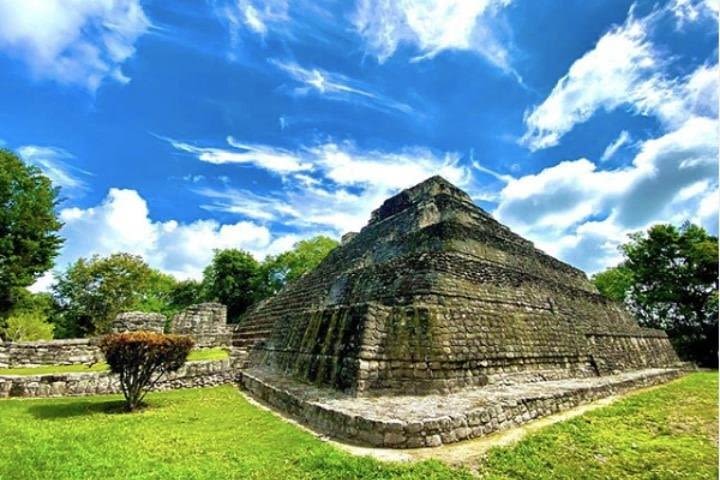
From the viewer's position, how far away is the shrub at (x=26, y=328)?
18656 mm

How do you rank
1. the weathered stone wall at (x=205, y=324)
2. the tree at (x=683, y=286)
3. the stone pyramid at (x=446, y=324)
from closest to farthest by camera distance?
1. the stone pyramid at (x=446, y=324)
2. the weathered stone wall at (x=205, y=324)
3. the tree at (x=683, y=286)

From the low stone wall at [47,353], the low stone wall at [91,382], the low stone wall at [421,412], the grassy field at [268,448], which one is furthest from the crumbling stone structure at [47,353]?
the low stone wall at [421,412]

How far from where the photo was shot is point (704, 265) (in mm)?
23500

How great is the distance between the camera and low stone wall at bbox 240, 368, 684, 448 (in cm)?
483

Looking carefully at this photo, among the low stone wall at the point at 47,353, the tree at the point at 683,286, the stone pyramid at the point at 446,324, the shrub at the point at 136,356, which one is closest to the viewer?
the shrub at the point at 136,356

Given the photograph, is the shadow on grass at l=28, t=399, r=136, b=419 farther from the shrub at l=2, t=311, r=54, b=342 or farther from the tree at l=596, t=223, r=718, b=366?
the tree at l=596, t=223, r=718, b=366

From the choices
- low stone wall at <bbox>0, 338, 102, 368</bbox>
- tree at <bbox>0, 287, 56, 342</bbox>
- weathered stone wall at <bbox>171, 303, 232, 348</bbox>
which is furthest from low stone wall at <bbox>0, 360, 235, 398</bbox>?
tree at <bbox>0, 287, 56, 342</bbox>

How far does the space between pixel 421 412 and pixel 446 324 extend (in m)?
2.97

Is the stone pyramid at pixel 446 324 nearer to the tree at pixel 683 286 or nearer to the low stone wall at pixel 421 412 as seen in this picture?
the low stone wall at pixel 421 412

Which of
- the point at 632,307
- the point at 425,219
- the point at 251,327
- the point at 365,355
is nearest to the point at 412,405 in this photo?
the point at 365,355

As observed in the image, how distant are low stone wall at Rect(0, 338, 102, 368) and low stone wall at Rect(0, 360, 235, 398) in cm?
226

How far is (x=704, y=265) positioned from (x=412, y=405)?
87.5ft

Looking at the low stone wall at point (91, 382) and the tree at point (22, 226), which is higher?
the tree at point (22, 226)

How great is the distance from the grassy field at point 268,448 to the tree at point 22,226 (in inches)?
554
